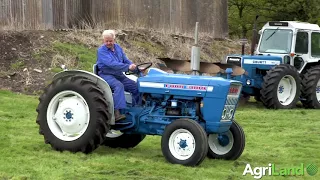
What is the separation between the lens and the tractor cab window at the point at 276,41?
1769 centimetres

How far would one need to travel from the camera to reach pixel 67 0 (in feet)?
68.5

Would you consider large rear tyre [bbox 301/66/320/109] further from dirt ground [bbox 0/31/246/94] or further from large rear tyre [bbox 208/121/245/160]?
large rear tyre [bbox 208/121/245/160]

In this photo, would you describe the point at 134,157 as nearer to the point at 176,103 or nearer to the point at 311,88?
the point at 176,103

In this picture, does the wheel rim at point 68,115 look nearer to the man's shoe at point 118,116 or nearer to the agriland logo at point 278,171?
the man's shoe at point 118,116

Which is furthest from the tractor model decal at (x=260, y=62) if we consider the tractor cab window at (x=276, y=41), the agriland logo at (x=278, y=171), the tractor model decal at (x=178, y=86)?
the agriland logo at (x=278, y=171)

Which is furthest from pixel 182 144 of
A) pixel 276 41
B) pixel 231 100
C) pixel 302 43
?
pixel 302 43

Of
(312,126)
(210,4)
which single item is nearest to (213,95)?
(312,126)

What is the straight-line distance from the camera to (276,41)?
58.9 feet

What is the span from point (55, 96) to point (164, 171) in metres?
2.12

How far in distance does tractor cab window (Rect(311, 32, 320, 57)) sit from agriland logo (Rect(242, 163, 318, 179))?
396 inches

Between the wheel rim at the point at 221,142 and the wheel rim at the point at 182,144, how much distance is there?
33.7 inches

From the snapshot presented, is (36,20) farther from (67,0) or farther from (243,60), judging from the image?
(243,60)

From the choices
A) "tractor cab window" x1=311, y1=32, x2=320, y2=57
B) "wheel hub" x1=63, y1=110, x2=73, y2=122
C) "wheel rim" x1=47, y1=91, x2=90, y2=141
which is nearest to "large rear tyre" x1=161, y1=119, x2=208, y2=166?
"wheel rim" x1=47, y1=91, x2=90, y2=141

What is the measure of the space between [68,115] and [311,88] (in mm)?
9794
